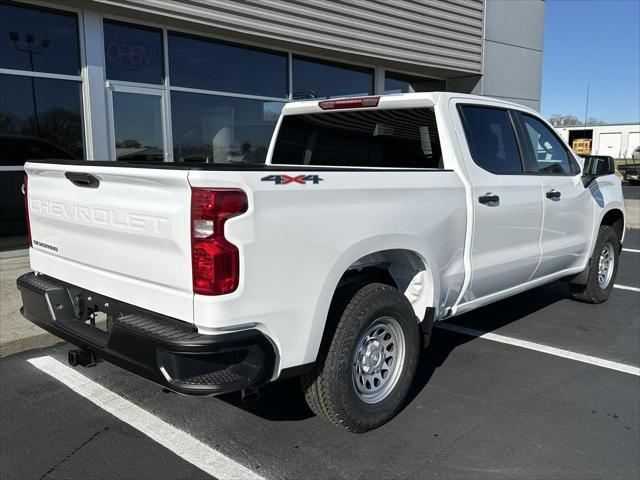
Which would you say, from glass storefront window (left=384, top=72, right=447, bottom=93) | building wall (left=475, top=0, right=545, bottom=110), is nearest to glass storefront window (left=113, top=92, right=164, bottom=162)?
glass storefront window (left=384, top=72, right=447, bottom=93)

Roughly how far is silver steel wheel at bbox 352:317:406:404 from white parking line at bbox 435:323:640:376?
6.10 ft

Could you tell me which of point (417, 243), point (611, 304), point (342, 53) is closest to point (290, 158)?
point (417, 243)

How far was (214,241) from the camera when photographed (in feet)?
7.92

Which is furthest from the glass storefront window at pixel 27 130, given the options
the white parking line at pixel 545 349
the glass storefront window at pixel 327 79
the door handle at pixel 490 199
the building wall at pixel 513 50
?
the building wall at pixel 513 50

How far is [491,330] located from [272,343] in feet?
10.6

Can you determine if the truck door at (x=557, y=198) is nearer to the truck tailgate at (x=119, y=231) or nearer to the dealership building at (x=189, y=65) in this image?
the truck tailgate at (x=119, y=231)

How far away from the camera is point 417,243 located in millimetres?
3395

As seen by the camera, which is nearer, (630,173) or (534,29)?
(534,29)

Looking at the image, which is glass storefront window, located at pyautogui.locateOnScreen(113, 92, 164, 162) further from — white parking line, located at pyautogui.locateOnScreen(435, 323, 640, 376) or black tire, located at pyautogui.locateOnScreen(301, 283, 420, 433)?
black tire, located at pyautogui.locateOnScreen(301, 283, 420, 433)

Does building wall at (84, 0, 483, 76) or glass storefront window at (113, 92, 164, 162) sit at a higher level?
building wall at (84, 0, 483, 76)

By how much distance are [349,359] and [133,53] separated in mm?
6879

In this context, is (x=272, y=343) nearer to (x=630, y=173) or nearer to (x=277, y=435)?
(x=277, y=435)

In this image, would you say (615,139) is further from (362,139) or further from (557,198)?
(362,139)

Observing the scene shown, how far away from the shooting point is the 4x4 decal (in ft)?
8.33
